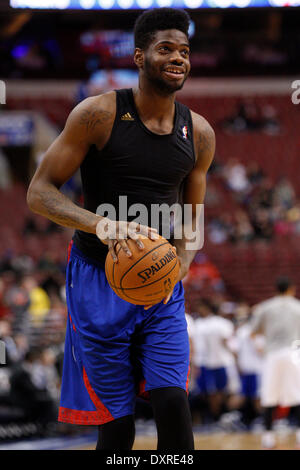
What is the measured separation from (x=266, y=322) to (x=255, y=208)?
30.7 ft

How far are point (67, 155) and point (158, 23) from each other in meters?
0.69

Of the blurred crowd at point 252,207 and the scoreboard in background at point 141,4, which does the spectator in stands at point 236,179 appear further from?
the scoreboard in background at point 141,4

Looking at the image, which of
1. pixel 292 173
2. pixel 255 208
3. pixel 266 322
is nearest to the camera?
pixel 266 322

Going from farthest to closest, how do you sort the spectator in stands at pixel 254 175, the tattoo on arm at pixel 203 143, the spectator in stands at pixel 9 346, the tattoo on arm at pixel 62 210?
the spectator in stands at pixel 254 175
the spectator in stands at pixel 9 346
the tattoo on arm at pixel 203 143
the tattoo on arm at pixel 62 210

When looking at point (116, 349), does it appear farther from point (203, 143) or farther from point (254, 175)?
point (254, 175)

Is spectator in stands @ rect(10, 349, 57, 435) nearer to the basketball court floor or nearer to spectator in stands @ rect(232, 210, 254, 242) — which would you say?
the basketball court floor

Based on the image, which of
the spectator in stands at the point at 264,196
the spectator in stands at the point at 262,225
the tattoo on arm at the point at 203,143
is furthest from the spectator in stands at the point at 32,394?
the spectator in stands at the point at 264,196

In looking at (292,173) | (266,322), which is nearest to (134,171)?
(266,322)

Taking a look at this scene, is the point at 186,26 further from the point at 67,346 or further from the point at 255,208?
the point at 255,208

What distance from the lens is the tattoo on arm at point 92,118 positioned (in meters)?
3.16

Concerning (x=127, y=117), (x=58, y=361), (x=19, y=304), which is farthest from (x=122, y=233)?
(x=19, y=304)

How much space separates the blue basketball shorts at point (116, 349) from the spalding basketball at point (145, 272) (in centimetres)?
23
